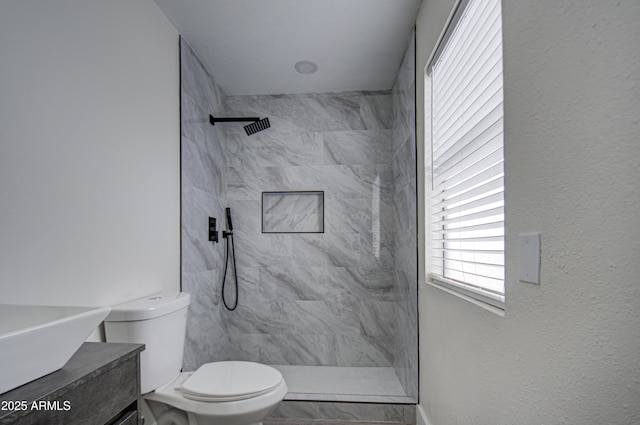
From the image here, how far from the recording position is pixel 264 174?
3014mm

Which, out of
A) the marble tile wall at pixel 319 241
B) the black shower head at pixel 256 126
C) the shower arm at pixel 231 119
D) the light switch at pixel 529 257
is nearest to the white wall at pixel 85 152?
the shower arm at pixel 231 119

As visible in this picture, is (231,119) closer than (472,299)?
No

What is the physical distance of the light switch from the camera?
789 millimetres

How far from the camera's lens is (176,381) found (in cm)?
169

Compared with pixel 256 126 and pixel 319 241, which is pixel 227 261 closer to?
pixel 319 241

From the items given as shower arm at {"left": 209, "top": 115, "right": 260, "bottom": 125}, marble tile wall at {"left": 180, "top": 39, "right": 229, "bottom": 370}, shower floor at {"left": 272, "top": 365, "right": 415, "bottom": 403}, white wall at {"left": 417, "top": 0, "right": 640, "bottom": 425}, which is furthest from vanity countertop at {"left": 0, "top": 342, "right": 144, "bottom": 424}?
shower arm at {"left": 209, "top": 115, "right": 260, "bottom": 125}

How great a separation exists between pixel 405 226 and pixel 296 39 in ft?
4.72

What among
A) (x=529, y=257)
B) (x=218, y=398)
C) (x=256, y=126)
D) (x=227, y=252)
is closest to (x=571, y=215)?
(x=529, y=257)

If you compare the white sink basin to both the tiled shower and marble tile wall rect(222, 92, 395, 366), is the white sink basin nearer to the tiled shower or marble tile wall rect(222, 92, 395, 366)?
the tiled shower

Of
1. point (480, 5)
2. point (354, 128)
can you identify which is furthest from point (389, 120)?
point (480, 5)

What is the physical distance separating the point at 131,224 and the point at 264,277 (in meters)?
1.48

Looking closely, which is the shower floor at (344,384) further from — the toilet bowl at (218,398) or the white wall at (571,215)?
the white wall at (571,215)

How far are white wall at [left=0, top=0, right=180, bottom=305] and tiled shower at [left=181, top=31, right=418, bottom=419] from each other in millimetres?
840

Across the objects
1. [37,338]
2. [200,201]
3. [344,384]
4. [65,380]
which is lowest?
[344,384]
